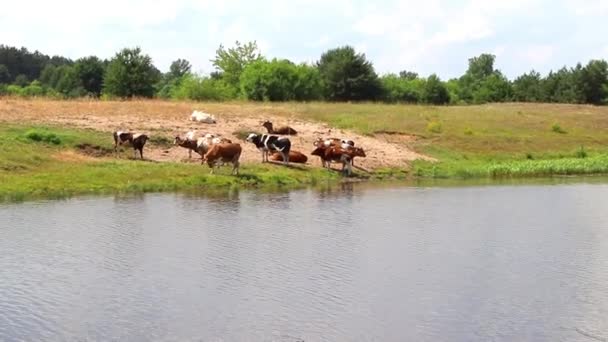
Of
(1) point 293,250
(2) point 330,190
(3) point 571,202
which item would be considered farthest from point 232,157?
(1) point 293,250

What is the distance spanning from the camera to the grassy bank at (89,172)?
32875 millimetres

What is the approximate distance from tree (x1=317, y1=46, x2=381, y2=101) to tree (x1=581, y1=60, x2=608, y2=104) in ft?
87.2

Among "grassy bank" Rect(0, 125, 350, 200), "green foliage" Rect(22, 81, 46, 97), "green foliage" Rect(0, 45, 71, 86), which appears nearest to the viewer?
"grassy bank" Rect(0, 125, 350, 200)

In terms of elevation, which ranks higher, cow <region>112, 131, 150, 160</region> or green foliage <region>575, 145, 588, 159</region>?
cow <region>112, 131, 150, 160</region>

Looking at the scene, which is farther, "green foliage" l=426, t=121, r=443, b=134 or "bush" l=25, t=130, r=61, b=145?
"green foliage" l=426, t=121, r=443, b=134

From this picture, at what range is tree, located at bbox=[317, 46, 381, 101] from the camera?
8206 centimetres

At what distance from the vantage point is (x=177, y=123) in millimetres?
47156

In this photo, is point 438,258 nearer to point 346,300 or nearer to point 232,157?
point 346,300

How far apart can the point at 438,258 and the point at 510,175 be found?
2522 cm

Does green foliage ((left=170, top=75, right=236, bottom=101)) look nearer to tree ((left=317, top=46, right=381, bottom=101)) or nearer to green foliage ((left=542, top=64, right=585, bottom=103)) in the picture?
tree ((left=317, top=46, right=381, bottom=101))

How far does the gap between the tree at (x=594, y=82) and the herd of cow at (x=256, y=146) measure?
61.2m

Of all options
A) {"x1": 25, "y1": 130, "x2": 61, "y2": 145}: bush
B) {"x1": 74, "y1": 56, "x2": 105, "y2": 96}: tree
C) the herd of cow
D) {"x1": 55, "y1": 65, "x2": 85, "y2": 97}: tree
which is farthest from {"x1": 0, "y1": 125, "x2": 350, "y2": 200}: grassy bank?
{"x1": 74, "y1": 56, "x2": 105, "y2": 96}: tree

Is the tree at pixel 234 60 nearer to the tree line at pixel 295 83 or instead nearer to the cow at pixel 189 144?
the tree line at pixel 295 83

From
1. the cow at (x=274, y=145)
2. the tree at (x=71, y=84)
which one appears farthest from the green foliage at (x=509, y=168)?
the tree at (x=71, y=84)
